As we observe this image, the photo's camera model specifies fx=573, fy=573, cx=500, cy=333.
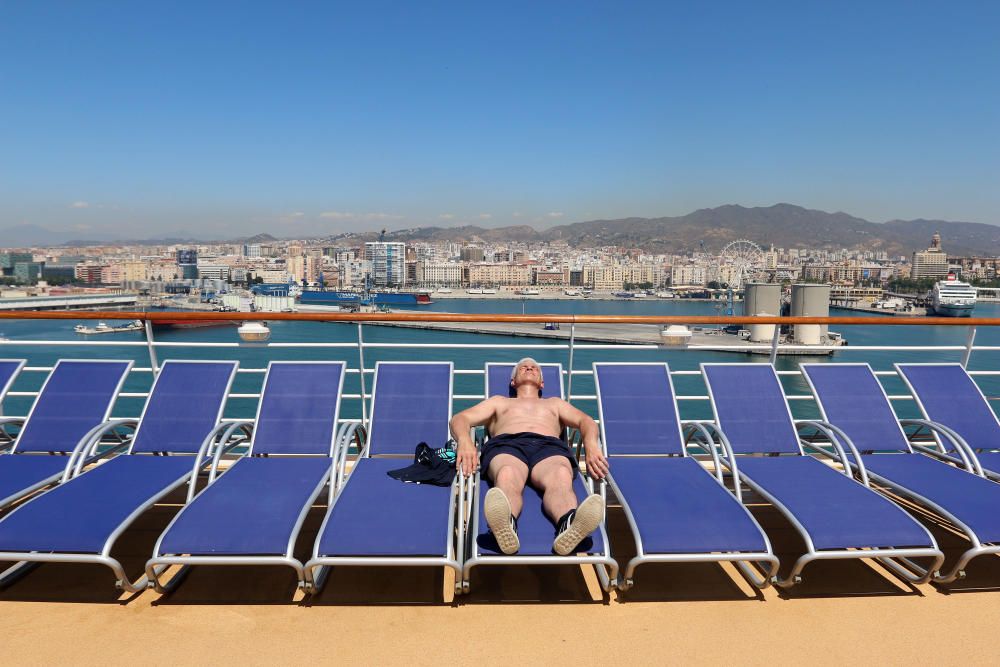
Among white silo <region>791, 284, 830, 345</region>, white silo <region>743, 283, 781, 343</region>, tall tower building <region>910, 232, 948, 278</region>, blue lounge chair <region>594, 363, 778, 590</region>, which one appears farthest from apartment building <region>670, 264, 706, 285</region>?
blue lounge chair <region>594, 363, 778, 590</region>

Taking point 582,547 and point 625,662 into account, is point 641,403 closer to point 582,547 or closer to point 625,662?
point 582,547

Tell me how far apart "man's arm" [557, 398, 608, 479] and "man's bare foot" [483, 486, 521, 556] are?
2.02 ft

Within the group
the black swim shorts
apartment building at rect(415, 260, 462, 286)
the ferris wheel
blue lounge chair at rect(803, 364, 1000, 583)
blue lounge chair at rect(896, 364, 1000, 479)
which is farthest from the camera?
apartment building at rect(415, 260, 462, 286)

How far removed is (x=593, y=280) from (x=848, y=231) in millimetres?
69974

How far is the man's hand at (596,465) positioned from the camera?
2.46 meters

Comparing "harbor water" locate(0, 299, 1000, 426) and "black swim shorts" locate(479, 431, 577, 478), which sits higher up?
"black swim shorts" locate(479, 431, 577, 478)

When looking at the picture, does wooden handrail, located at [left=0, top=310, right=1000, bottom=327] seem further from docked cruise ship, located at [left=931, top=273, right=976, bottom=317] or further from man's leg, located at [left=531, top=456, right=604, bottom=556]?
docked cruise ship, located at [left=931, top=273, right=976, bottom=317]

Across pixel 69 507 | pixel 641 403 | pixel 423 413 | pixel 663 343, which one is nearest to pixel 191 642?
pixel 69 507

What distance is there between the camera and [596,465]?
248 centimetres

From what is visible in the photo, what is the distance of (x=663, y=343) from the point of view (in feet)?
11.9

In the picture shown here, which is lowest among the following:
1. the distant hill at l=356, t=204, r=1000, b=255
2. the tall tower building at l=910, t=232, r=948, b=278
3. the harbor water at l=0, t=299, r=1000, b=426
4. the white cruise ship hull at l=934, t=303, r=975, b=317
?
the harbor water at l=0, t=299, r=1000, b=426

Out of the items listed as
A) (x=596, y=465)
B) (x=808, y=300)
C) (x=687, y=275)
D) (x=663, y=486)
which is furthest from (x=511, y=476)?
(x=687, y=275)

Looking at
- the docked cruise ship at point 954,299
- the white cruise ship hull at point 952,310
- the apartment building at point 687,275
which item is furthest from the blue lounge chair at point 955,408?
the apartment building at point 687,275

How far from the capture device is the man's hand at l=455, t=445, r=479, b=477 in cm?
241
